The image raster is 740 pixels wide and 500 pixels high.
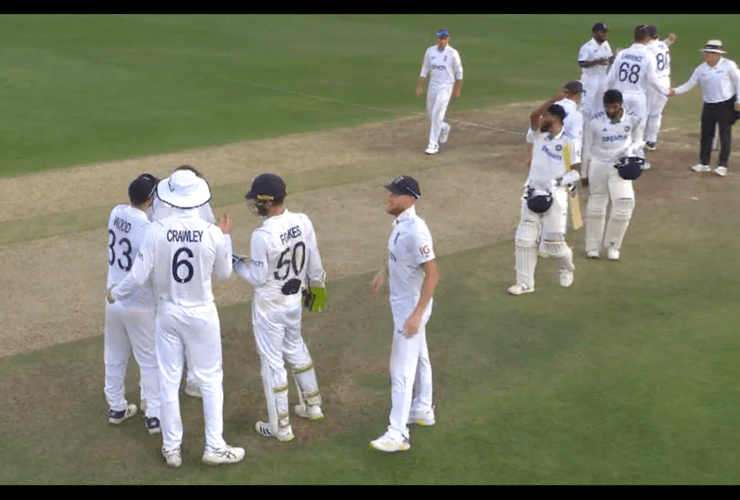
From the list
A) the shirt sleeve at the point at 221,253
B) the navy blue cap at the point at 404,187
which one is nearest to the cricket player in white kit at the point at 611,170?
the navy blue cap at the point at 404,187

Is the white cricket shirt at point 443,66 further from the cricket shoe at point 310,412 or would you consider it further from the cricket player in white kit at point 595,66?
the cricket shoe at point 310,412

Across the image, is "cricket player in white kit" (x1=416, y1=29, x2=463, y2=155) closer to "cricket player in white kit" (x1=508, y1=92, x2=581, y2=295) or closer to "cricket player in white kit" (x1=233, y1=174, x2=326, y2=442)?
"cricket player in white kit" (x1=508, y1=92, x2=581, y2=295)

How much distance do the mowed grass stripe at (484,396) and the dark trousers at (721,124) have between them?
15.4 ft

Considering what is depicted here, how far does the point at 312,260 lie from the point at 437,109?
9982 mm

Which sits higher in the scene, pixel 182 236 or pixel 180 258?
pixel 182 236

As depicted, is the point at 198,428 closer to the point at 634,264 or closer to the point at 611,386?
the point at 611,386

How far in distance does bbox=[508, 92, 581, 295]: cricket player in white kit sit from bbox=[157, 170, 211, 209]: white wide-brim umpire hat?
4716 mm

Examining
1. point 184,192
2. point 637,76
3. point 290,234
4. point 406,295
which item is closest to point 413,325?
point 406,295

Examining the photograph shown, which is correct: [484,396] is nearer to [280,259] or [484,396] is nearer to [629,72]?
[280,259]

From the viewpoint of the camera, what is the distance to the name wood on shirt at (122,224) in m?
7.82

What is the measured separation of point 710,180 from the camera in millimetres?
15797

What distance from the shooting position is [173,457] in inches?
298

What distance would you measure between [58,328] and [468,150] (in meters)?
9.50
